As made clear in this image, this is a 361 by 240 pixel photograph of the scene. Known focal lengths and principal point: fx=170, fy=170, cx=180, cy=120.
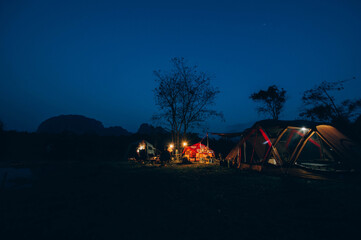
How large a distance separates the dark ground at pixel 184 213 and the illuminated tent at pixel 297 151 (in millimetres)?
1783

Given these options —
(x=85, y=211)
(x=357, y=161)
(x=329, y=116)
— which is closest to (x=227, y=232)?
(x=85, y=211)

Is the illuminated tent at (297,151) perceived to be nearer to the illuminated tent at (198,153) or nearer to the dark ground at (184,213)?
the dark ground at (184,213)

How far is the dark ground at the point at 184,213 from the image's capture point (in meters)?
3.28

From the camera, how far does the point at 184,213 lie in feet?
13.8

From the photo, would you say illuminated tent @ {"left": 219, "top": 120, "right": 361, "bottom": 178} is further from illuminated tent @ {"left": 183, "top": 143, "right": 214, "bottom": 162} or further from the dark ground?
illuminated tent @ {"left": 183, "top": 143, "right": 214, "bottom": 162}

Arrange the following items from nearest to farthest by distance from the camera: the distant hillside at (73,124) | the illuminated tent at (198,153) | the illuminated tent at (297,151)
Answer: the illuminated tent at (297,151)
the illuminated tent at (198,153)
the distant hillside at (73,124)

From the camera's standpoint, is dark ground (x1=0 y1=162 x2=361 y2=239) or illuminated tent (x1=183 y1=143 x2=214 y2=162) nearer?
dark ground (x1=0 y1=162 x2=361 y2=239)

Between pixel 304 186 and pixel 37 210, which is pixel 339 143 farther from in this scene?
pixel 37 210

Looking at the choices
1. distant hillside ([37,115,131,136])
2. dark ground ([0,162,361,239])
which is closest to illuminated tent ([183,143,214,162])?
dark ground ([0,162,361,239])

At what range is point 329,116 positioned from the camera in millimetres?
22828

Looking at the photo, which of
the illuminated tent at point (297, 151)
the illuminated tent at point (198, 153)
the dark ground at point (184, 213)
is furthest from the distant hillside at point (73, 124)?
the dark ground at point (184, 213)

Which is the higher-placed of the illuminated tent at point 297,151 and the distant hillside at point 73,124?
the distant hillside at point 73,124

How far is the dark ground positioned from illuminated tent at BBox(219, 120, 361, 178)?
178 centimetres

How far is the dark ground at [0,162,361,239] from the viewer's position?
10.7ft
